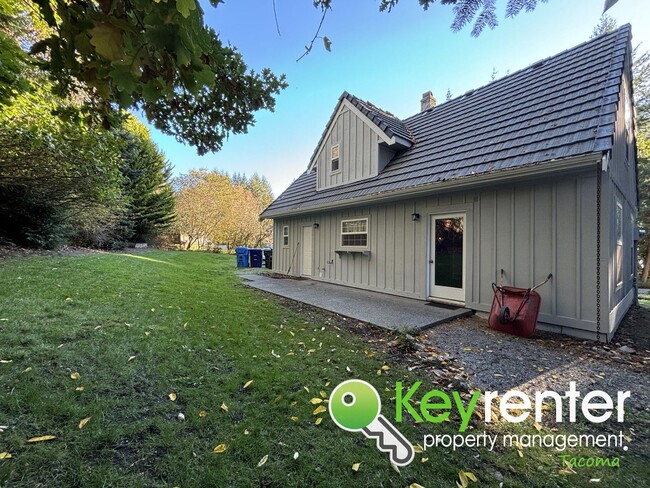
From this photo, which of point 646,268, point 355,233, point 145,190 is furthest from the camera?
point 145,190

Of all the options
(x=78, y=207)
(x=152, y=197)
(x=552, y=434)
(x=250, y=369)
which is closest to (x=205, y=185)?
(x=152, y=197)

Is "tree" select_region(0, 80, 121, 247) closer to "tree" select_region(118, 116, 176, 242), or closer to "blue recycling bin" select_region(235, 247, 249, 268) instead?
"blue recycling bin" select_region(235, 247, 249, 268)

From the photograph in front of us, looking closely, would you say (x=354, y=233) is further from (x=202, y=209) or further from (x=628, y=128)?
(x=202, y=209)

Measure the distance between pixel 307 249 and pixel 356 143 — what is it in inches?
156

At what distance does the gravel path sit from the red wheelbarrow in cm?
14

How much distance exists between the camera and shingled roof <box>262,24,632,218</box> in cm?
458

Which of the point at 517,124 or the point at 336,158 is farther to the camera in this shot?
the point at 336,158

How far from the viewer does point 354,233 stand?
8.33m

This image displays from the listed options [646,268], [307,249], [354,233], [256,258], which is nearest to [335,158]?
[354,233]

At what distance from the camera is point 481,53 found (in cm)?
273

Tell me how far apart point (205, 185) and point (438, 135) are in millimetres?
22572

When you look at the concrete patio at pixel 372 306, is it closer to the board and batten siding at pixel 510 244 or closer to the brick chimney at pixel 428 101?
the board and batten siding at pixel 510 244

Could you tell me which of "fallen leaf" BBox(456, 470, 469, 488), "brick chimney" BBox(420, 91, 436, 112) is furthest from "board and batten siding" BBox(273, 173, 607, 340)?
"brick chimney" BBox(420, 91, 436, 112)

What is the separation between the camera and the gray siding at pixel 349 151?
27.2ft
